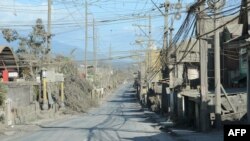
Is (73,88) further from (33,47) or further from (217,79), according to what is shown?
(217,79)

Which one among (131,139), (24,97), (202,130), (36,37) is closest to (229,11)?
(131,139)

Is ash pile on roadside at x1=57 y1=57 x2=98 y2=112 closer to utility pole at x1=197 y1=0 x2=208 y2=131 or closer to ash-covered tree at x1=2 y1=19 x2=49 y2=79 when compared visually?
ash-covered tree at x1=2 y1=19 x2=49 y2=79

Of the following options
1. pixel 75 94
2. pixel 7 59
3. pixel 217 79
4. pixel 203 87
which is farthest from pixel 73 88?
pixel 217 79

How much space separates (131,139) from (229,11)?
32.2 ft

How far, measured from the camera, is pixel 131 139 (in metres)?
24.4

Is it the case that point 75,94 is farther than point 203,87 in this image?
Yes

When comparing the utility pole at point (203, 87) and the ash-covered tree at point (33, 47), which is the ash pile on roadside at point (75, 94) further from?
the utility pole at point (203, 87)

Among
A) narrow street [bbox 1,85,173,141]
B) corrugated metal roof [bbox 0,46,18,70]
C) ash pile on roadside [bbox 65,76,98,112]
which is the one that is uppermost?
corrugated metal roof [bbox 0,46,18,70]

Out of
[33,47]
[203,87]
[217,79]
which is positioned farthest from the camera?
[33,47]

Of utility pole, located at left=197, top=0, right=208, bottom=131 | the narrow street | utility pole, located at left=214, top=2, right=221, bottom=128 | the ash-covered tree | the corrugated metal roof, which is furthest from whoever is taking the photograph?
the ash-covered tree

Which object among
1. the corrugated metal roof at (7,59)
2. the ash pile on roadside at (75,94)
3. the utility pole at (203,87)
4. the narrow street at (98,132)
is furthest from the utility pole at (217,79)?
the ash pile on roadside at (75,94)

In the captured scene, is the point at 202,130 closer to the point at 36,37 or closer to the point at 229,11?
the point at 229,11

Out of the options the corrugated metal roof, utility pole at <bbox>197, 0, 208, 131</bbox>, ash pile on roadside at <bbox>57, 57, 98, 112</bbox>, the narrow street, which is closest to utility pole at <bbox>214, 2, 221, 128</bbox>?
utility pole at <bbox>197, 0, 208, 131</bbox>

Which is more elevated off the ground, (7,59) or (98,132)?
(7,59)
